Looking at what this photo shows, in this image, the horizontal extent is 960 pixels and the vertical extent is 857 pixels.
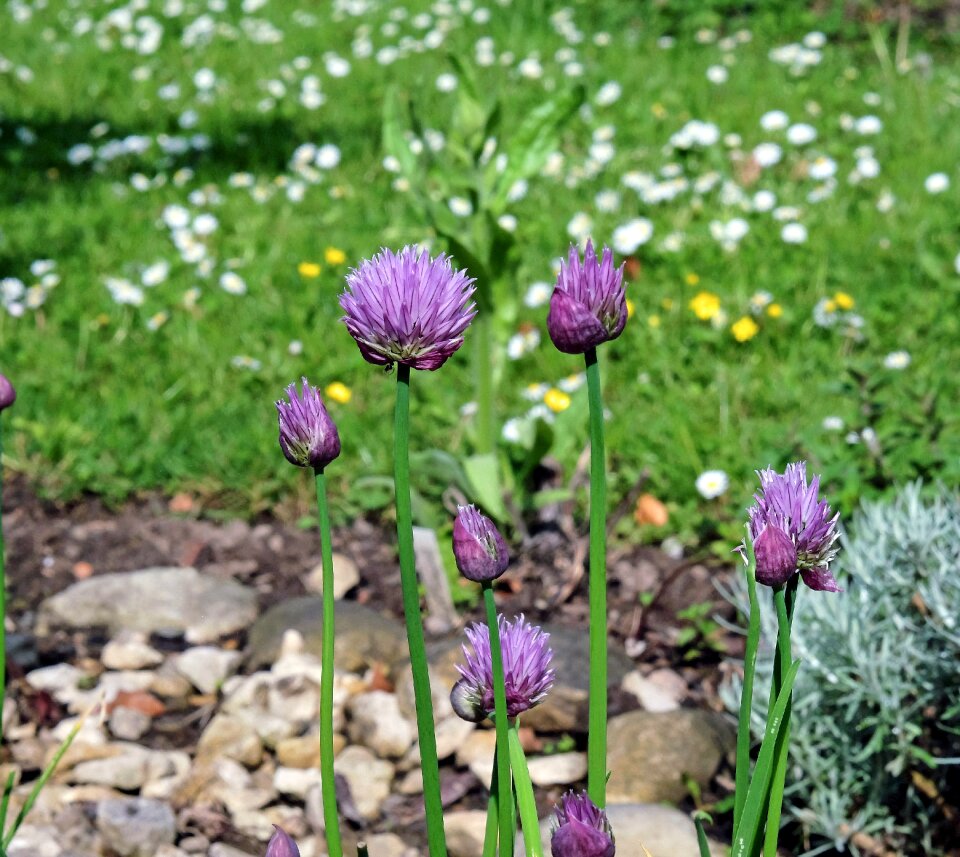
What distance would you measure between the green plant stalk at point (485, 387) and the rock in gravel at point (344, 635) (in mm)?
460

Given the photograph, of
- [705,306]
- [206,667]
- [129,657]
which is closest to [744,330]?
[705,306]

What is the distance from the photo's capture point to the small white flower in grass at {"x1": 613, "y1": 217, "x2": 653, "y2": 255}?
13.7ft

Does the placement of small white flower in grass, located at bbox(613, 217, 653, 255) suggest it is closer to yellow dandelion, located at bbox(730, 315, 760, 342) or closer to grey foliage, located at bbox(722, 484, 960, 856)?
yellow dandelion, located at bbox(730, 315, 760, 342)

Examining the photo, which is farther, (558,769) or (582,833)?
(558,769)

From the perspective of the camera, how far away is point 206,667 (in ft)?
9.12

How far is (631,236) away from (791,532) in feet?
10.6

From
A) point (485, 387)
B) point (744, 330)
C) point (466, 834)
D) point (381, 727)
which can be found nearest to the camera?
point (466, 834)

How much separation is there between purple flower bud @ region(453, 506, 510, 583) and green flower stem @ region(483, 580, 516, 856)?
1 centimetres

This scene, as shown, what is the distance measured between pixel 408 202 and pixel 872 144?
1805mm

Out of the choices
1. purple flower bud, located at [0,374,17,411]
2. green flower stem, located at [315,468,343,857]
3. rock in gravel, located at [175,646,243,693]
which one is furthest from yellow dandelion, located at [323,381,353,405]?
green flower stem, located at [315,468,343,857]

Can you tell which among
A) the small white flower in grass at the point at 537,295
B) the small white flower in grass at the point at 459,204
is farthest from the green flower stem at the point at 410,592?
the small white flower in grass at the point at 459,204

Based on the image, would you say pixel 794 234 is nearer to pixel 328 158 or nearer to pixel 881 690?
pixel 328 158

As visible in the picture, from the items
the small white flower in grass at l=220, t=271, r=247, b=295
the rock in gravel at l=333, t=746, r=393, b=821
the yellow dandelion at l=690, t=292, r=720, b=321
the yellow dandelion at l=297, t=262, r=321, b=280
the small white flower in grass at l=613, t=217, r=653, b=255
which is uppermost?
the small white flower in grass at l=613, t=217, r=653, b=255

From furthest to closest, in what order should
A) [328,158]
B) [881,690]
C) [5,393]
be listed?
1. [328,158]
2. [881,690]
3. [5,393]
